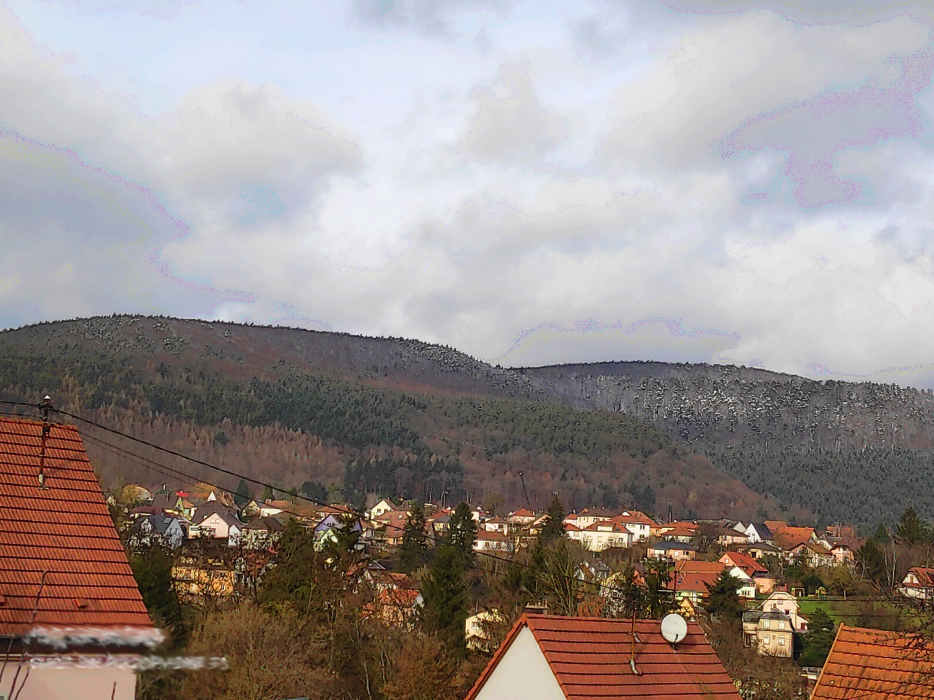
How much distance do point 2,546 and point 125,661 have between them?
415 inches

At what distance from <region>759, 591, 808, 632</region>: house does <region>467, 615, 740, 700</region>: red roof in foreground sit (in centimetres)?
6066

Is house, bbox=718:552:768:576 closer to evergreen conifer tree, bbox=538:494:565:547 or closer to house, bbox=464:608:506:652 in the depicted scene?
evergreen conifer tree, bbox=538:494:565:547

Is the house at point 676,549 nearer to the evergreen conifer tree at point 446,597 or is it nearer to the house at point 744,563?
the house at point 744,563

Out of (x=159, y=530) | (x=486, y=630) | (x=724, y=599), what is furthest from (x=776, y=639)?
(x=159, y=530)

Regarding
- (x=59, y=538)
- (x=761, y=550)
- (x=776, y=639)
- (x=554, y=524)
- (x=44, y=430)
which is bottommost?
(x=59, y=538)

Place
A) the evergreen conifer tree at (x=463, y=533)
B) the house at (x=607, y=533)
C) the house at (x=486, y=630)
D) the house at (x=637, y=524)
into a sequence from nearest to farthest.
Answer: the house at (x=486, y=630)
the evergreen conifer tree at (x=463, y=533)
the house at (x=607, y=533)
the house at (x=637, y=524)

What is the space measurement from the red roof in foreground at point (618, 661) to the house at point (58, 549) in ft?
25.0

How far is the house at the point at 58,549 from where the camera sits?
1126 cm

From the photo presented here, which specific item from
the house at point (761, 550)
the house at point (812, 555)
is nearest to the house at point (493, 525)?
the house at point (761, 550)

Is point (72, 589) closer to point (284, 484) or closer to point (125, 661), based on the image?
point (125, 661)

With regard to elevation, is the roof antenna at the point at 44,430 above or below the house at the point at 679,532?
below

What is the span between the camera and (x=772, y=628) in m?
72.6

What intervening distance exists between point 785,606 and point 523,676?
65.1m

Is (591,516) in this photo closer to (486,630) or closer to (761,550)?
(761,550)
